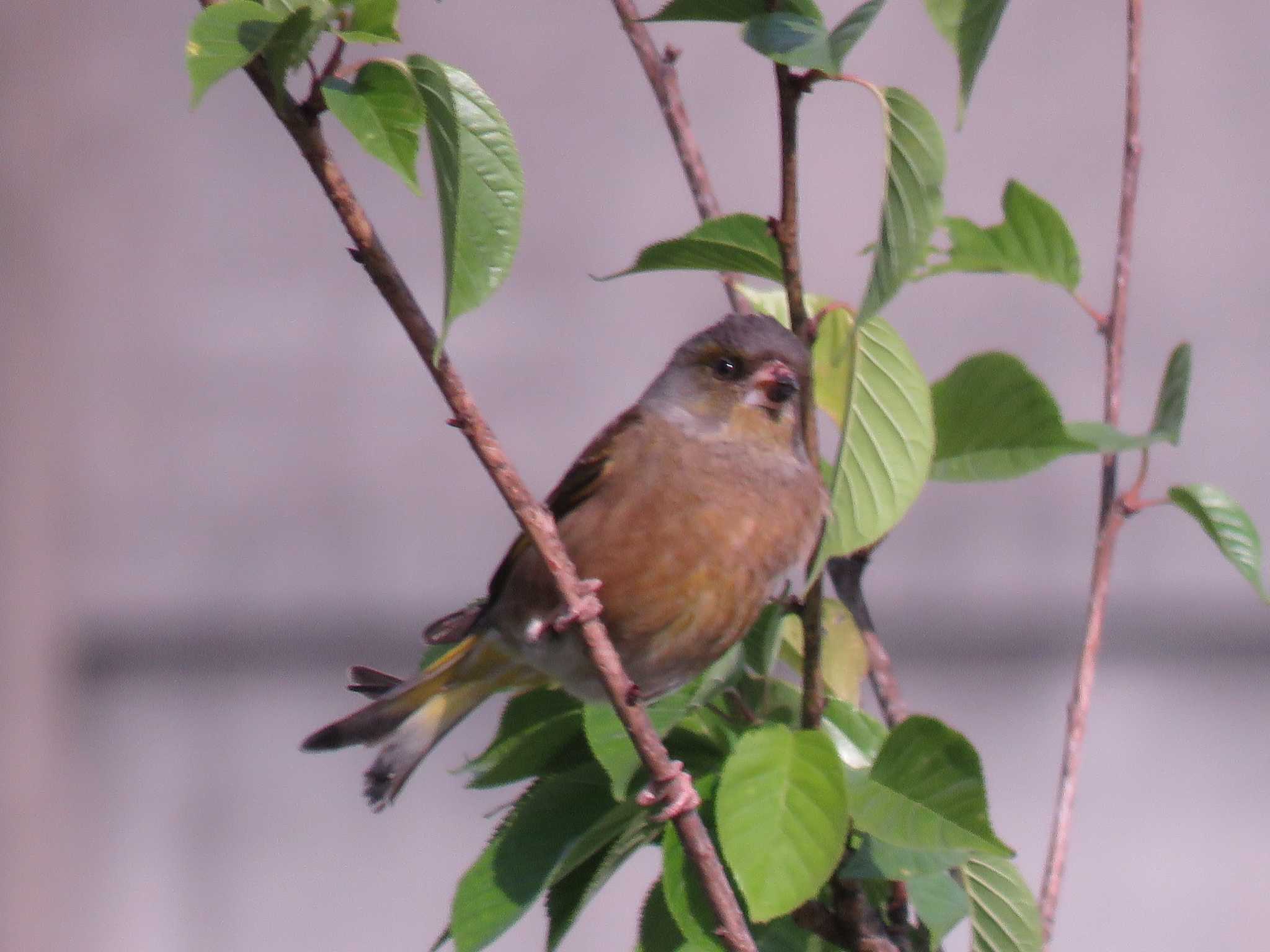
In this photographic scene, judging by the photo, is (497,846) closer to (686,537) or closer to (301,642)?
(686,537)

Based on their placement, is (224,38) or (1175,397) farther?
(1175,397)

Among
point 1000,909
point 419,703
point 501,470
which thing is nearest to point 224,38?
point 501,470

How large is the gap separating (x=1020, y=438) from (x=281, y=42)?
71cm

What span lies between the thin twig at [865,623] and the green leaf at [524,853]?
33 centimetres

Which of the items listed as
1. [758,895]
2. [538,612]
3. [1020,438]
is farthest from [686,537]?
[758,895]

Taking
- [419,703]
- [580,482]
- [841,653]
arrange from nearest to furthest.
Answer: [841,653] → [580,482] → [419,703]

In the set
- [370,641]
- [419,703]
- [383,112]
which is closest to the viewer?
[383,112]

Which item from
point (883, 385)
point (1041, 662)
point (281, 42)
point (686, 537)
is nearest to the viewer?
point (281, 42)

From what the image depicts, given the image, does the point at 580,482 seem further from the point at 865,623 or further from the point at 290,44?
the point at 290,44

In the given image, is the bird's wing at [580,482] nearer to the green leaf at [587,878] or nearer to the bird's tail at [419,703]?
the bird's tail at [419,703]

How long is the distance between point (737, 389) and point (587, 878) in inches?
24.6

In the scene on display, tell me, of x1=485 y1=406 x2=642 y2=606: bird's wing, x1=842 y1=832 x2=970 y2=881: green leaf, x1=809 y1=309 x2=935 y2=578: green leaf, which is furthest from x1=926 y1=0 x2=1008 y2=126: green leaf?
x1=485 y1=406 x2=642 y2=606: bird's wing

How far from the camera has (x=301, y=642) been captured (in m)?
3.10

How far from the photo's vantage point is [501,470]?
0.95 m
